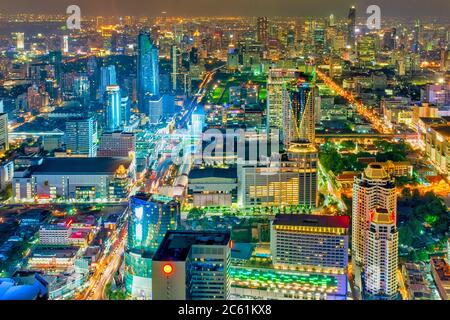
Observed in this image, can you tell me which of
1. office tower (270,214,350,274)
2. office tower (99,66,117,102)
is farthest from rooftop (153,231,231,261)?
office tower (99,66,117,102)

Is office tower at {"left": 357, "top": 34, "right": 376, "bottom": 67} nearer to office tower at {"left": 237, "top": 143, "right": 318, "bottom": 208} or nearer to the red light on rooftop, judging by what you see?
office tower at {"left": 237, "top": 143, "right": 318, "bottom": 208}

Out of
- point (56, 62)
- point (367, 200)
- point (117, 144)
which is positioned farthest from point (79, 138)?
point (367, 200)

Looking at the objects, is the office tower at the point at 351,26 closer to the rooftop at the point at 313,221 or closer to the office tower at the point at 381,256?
the rooftop at the point at 313,221

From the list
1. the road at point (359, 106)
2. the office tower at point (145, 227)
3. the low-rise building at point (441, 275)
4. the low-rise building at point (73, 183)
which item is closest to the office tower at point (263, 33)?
the road at point (359, 106)

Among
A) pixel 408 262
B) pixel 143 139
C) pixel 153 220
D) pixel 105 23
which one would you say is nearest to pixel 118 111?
pixel 143 139

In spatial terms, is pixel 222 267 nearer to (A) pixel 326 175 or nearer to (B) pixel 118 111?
(A) pixel 326 175

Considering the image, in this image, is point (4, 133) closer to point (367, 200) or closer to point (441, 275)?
point (367, 200)

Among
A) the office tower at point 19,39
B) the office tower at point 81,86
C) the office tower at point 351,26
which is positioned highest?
the office tower at point 351,26
